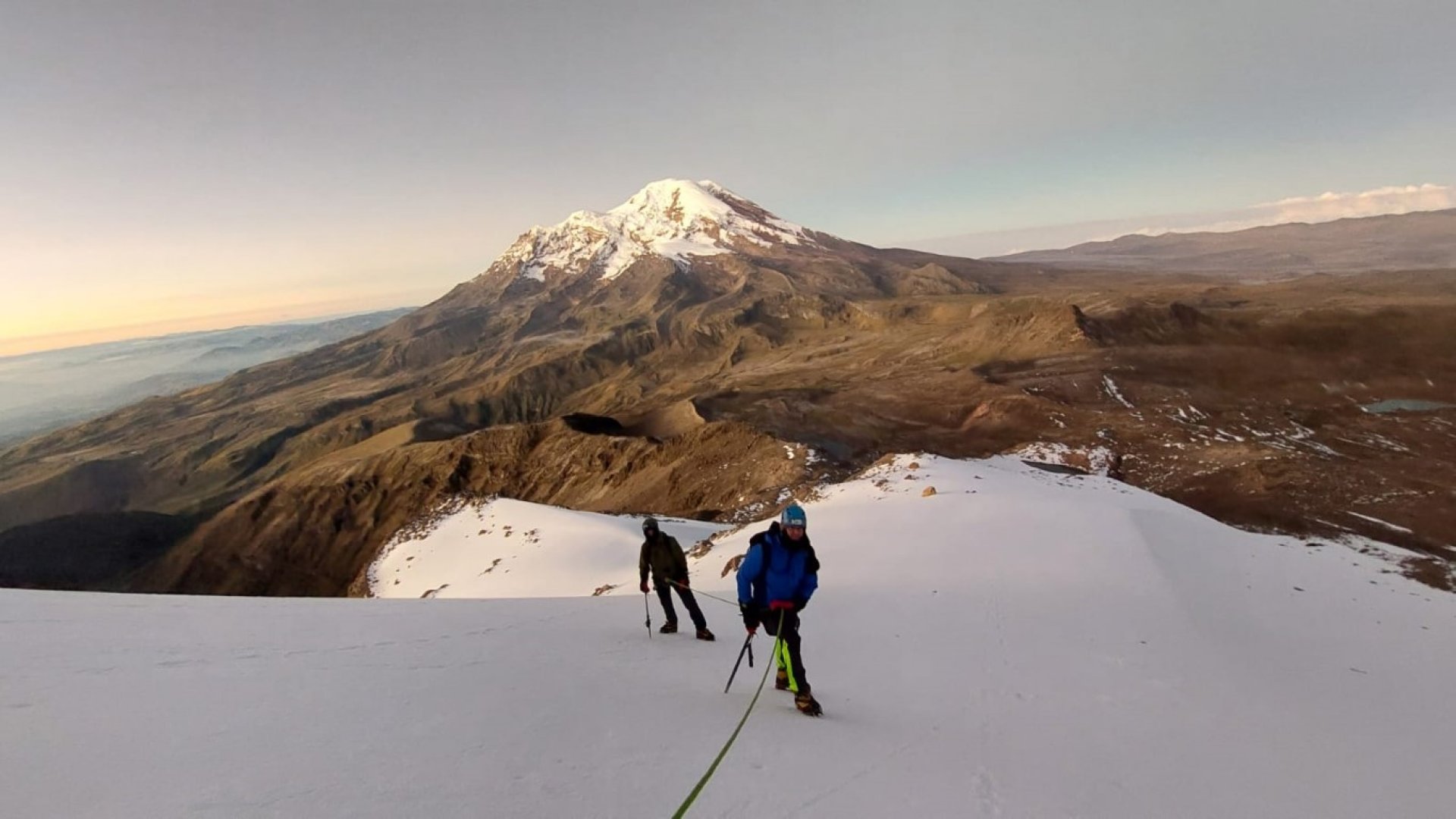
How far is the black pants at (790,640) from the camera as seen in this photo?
5488 mm

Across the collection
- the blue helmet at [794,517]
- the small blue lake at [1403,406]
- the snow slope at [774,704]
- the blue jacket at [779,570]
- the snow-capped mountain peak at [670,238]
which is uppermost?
the snow-capped mountain peak at [670,238]

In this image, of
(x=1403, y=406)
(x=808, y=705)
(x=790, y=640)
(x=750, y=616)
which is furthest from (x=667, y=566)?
(x=1403, y=406)

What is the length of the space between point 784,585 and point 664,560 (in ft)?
9.17

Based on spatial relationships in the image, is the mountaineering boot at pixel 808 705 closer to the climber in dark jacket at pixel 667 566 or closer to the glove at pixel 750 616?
the glove at pixel 750 616

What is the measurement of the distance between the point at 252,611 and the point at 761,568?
6.09 metres

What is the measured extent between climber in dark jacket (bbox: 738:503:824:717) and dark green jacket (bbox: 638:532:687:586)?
234 cm

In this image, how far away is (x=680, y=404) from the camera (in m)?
52.2

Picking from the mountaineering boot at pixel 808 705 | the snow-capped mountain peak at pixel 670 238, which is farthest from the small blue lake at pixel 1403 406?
the snow-capped mountain peak at pixel 670 238

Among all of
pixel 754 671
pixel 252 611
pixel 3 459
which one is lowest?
pixel 3 459

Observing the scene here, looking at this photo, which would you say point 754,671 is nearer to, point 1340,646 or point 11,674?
point 11,674

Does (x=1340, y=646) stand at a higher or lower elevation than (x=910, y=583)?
lower

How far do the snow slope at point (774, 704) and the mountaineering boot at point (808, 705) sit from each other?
98mm

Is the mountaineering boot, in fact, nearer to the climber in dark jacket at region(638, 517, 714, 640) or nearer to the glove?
the glove

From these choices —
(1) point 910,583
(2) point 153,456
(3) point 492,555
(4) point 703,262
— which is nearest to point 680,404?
(3) point 492,555
